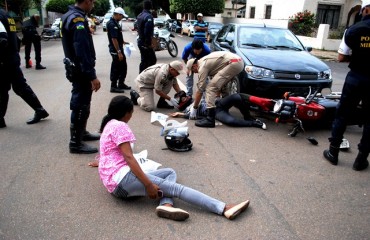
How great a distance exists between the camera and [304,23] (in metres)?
21.5

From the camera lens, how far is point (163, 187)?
3141 millimetres

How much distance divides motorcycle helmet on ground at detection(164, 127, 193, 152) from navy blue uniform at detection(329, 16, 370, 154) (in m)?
1.87

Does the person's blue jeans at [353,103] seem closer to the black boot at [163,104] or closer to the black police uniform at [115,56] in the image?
the black boot at [163,104]

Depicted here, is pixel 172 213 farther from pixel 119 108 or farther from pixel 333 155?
pixel 333 155

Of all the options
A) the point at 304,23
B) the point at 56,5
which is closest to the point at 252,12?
the point at 304,23

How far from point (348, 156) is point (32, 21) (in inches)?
419

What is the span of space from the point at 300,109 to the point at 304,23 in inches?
726

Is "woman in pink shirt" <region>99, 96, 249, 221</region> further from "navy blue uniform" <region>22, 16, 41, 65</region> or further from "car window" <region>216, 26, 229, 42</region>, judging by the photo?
"navy blue uniform" <region>22, 16, 41, 65</region>

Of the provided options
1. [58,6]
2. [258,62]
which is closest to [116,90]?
[258,62]

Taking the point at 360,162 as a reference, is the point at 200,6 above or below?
above

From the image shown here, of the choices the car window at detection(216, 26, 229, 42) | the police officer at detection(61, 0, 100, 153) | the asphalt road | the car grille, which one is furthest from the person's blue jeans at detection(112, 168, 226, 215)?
the car window at detection(216, 26, 229, 42)

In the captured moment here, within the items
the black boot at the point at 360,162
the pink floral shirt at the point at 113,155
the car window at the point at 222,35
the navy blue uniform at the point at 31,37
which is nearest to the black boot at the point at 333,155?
the black boot at the point at 360,162

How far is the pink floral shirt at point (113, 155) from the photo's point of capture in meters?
3.04

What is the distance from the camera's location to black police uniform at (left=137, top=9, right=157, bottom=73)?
7.80m
